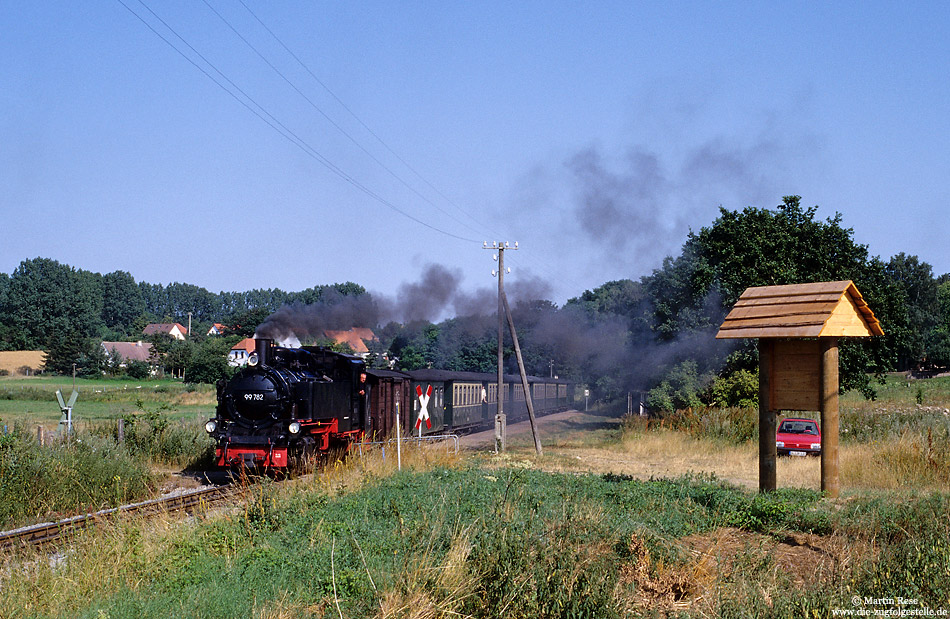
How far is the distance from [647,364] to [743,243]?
7.65 m

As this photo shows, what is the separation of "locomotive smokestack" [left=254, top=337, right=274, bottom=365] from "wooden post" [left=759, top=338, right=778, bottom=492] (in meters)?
12.2

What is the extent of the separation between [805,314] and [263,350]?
13151 millimetres

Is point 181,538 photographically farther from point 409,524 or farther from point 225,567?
point 409,524

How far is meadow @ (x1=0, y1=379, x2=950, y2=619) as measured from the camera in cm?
604

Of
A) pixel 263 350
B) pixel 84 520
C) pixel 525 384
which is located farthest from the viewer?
→ pixel 525 384

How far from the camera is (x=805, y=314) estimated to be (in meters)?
10.4

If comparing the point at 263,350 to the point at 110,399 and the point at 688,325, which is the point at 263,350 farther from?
the point at 110,399

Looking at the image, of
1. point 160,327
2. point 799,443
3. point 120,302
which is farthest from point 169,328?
point 799,443

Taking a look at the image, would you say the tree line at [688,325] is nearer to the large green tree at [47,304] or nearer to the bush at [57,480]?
the bush at [57,480]

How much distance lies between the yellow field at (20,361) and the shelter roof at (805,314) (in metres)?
86.7

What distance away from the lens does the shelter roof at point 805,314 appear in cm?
1027

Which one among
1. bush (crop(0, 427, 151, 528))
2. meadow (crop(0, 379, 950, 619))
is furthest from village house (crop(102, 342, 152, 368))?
meadow (crop(0, 379, 950, 619))

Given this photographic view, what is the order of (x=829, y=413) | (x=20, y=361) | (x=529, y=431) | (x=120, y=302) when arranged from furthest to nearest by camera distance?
(x=120, y=302) → (x=20, y=361) → (x=529, y=431) → (x=829, y=413)

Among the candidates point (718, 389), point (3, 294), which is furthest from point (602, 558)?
point (3, 294)
